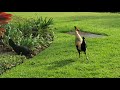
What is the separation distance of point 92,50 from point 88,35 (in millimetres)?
654

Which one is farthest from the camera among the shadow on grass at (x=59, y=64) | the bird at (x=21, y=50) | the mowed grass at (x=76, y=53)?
the bird at (x=21, y=50)

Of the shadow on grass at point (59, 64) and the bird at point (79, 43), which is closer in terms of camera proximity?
the bird at point (79, 43)

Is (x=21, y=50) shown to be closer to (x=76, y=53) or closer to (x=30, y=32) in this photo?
(x=30, y=32)

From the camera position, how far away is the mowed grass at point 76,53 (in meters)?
10.6

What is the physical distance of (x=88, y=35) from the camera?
1162cm

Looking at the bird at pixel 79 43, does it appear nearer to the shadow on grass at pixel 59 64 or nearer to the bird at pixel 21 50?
the shadow on grass at pixel 59 64

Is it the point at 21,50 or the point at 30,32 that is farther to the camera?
the point at 30,32

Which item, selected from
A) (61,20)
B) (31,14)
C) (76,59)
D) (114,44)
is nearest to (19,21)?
(31,14)

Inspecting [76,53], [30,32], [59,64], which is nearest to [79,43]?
[76,53]

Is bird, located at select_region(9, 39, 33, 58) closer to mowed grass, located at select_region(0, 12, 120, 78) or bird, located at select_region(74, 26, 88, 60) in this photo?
mowed grass, located at select_region(0, 12, 120, 78)

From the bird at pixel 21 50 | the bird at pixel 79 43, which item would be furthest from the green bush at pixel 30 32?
the bird at pixel 79 43

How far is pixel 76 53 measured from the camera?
11.1m

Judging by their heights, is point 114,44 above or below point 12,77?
above
